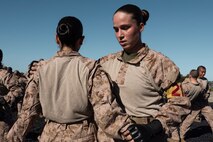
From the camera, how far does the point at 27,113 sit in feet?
9.48

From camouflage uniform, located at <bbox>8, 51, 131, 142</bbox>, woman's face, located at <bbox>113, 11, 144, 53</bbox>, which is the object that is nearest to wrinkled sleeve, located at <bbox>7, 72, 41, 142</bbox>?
camouflage uniform, located at <bbox>8, 51, 131, 142</bbox>

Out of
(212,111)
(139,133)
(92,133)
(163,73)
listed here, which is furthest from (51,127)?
(212,111)

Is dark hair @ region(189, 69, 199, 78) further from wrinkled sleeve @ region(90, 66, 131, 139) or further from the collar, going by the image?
wrinkled sleeve @ region(90, 66, 131, 139)

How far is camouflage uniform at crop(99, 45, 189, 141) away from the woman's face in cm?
12

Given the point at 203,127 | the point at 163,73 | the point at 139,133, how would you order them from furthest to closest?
the point at 203,127, the point at 163,73, the point at 139,133

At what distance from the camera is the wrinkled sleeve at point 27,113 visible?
113 inches

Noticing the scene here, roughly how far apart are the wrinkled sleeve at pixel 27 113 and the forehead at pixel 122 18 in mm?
862

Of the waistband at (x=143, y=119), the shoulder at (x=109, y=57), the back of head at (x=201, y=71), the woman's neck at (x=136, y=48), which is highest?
the woman's neck at (x=136, y=48)


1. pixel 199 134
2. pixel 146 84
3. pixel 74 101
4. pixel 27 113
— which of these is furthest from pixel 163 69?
pixel 199 134

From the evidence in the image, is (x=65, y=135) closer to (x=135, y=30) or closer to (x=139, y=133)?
(x=139, y=133)

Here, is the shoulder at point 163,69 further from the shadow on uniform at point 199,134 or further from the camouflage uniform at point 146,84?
the shadow on uniform at point 199,134

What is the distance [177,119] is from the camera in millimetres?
2787

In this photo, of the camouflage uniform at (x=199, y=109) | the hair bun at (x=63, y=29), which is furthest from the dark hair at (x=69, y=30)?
the camouflage uniform at (x=199, y=109)

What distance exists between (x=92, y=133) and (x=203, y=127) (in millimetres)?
10419
